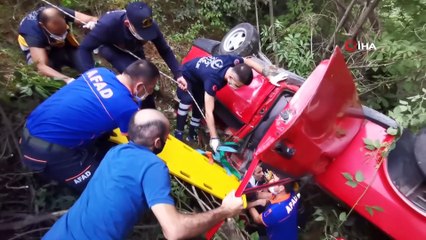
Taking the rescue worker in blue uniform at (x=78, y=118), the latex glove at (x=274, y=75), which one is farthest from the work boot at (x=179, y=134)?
the rescue worker in blue uniform at (x=78, y=118)

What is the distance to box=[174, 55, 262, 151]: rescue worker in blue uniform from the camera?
3.91m

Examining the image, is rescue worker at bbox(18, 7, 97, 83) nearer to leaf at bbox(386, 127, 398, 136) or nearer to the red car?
the red car

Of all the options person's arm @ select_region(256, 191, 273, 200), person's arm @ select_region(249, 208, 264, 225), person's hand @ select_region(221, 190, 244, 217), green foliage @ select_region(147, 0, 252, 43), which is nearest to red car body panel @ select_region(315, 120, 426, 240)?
person's arm @ select_region(256, 191, 273, 200)

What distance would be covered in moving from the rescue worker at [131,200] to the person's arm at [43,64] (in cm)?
166

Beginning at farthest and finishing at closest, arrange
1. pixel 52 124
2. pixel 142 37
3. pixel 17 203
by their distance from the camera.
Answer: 1. pixel 142 37
2. pixel 17 203
3. pixel 52 124

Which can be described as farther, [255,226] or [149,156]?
[255,226]

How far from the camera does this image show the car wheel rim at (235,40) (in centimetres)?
470

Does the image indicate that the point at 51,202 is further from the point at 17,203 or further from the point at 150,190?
the point at 150,190

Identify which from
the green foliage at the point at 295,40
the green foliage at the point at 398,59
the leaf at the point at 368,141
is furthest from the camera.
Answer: the green foliage at the point at 295,40

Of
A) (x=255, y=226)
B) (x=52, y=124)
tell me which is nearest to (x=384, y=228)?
(x=255, y=226)

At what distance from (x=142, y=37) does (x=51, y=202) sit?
1544 millimetres

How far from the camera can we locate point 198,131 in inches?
189

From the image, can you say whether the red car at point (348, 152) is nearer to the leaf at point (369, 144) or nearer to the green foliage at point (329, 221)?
the leaf at point (369, 144)

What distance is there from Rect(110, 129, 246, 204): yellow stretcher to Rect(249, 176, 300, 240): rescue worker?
1.54 feet
